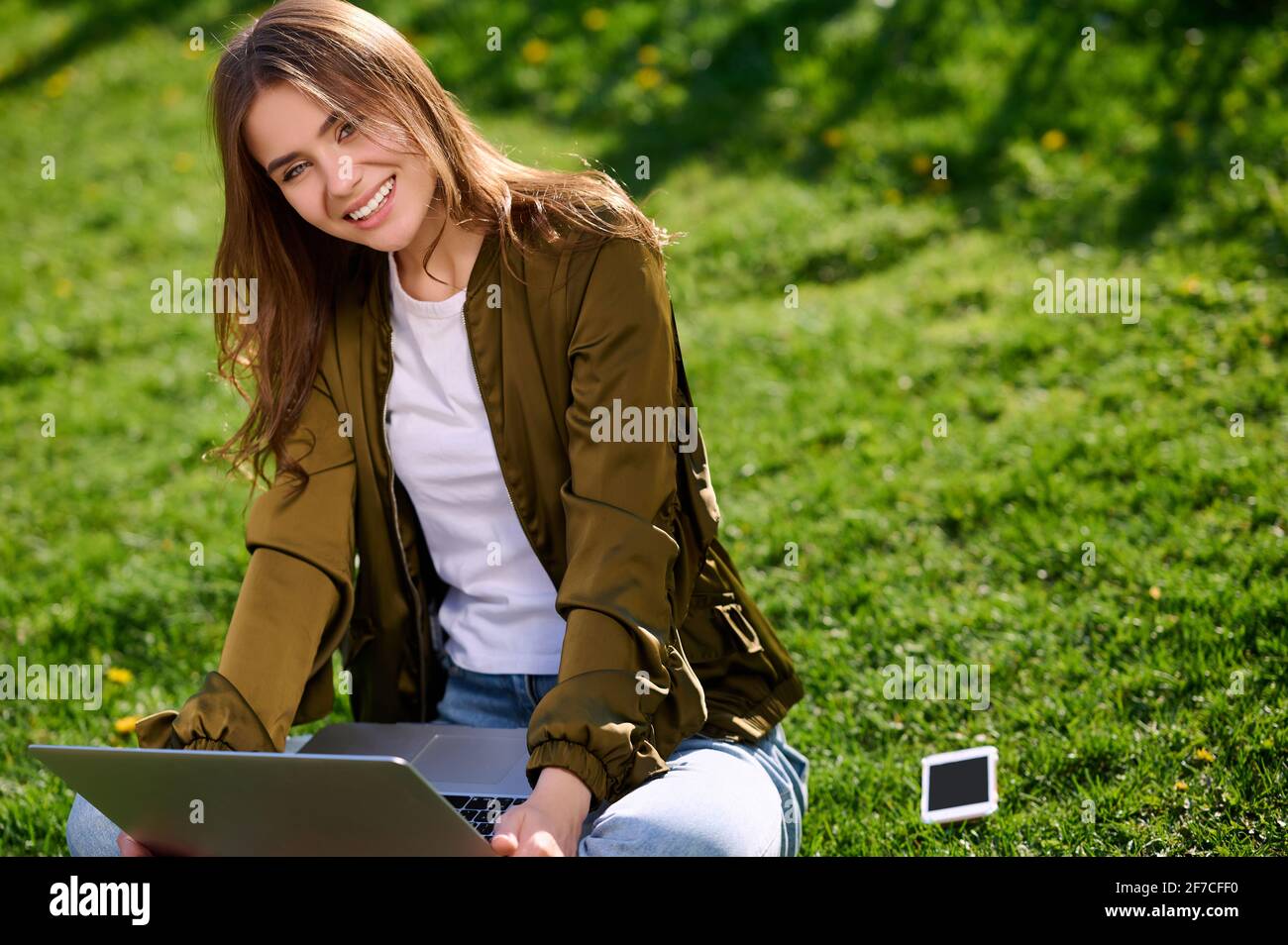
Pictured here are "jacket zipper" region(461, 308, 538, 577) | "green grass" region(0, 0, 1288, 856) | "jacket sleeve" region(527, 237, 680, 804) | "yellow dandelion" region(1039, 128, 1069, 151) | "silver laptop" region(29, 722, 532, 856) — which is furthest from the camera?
"yellow dandelion" region(1039, 128, 1069, 151)

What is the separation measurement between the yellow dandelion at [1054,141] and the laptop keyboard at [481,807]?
417 centimetres

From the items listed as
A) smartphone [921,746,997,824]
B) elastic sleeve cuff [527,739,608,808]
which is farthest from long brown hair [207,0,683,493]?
smartphone [921,746,997,824]

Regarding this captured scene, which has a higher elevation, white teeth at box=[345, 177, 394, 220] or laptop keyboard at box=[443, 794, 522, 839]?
white teeth at box=[345, 177, 394, 220]

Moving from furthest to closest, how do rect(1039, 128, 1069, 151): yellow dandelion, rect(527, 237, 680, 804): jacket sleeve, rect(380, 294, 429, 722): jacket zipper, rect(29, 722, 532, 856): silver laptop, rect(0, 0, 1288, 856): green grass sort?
rect(1039, 128, 1069, 151): yellow dandelion
rect(0, 0, 1288, 856): green grass
rect(380, 294, 429, 722): jacket zipper
rect(527, 237, 680, 804): jacket sleeve
rect(29, 722, 532, 856): silver laptop

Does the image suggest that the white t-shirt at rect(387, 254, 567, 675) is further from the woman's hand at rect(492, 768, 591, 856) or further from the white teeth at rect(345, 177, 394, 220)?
the woman's hand at rect(492, 768, 591, 856)

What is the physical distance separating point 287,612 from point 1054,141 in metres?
4.16

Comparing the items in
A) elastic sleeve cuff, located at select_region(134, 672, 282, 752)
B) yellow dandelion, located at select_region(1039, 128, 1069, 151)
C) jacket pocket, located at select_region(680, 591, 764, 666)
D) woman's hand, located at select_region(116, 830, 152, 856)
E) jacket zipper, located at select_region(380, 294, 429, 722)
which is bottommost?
woman's hand, located at select_region(116, 830, 152, 856)

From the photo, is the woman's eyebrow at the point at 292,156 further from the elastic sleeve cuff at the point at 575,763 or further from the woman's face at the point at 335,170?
the elastic sleeve cuff at the point at 575,763

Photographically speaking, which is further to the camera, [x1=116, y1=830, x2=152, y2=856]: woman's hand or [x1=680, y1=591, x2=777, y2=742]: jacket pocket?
[x1=680, y1=591, x2=777, y2=742]: jacket pocket

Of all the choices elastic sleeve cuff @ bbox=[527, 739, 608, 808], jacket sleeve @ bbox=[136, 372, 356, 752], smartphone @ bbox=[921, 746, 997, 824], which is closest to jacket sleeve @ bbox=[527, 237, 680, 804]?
elastic sleeve cuff @ bbox=[527, 739, 608, 808]

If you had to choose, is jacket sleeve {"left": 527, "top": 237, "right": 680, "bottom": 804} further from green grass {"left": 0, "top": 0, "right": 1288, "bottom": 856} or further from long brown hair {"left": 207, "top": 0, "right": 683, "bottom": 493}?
green grass {"left": 0, "top": 0, "right": 1288, "bottom": 856}

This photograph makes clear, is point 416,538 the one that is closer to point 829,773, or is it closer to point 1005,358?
point 829,773

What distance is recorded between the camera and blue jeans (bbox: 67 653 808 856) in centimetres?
204

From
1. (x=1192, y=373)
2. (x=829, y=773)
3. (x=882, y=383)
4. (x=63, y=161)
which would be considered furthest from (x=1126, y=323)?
(x=63, y=161)
